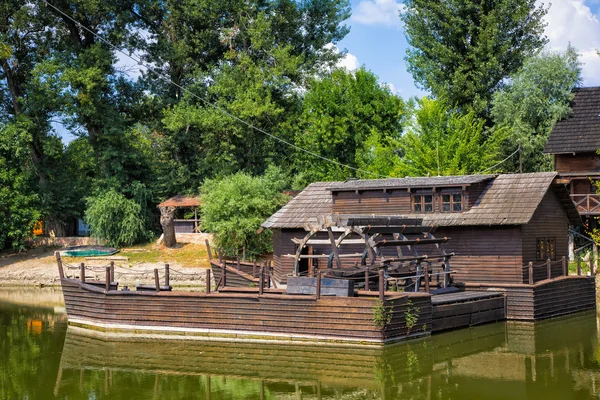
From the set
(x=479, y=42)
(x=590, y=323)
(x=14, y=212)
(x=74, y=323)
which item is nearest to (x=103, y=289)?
(x=74, y=323)

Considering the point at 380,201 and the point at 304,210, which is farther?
the point at 304,210

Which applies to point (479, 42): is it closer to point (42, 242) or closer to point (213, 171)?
point (213, 171)

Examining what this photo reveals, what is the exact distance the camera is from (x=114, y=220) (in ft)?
164

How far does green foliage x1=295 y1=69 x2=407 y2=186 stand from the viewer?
52781 millimetres

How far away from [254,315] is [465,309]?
291 inches

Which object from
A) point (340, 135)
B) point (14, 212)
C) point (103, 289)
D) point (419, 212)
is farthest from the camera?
point (340, 135)

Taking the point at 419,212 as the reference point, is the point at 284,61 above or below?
above

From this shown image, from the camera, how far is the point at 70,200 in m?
54.7

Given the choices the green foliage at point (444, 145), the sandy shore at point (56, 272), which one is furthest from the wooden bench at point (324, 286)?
the green foliage at point (444, 145)

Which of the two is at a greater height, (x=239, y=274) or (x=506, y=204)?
(x=506, y=204)

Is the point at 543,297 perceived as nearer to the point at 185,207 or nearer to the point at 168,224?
the point at 168,224

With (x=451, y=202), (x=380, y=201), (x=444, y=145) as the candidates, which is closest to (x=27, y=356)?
(x=380, y=201)

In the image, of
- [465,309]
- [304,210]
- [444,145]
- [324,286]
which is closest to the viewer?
[324,286]

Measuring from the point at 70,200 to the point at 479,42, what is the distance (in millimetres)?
30985
